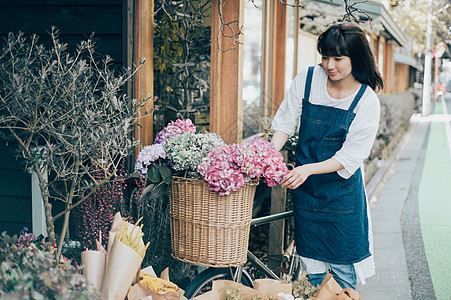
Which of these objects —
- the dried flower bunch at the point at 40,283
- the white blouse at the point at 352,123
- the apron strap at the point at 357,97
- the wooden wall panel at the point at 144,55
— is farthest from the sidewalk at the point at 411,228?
the dried flower bunch at the point at 40,283

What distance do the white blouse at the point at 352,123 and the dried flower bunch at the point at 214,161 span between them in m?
0.47

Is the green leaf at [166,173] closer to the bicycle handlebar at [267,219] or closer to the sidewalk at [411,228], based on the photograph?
the bicycle handlebar at [267,219]

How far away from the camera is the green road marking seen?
5164 mm

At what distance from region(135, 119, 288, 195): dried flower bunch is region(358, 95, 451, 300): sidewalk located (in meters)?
2.60

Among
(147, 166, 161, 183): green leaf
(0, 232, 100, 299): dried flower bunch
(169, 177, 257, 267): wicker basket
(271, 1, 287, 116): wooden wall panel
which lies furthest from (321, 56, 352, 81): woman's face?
(271, 1, 287, 116): wooden wall panel

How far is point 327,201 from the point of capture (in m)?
3.02

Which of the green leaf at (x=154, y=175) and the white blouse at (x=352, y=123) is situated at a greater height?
the white blouse at (x=352, y=123)

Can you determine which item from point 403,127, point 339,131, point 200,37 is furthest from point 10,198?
point 403,127

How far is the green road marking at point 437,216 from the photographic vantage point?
516 cm

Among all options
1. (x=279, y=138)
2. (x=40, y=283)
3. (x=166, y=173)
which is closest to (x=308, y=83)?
(x=279, y=138)

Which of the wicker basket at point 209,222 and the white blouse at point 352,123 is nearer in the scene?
the wicker basket at point 209,222

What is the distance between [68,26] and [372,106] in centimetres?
216

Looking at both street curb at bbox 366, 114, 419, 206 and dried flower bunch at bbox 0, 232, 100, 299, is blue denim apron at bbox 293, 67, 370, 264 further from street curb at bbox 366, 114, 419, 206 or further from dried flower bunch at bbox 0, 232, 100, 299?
street curb at bbox 366, 114, 419, 206

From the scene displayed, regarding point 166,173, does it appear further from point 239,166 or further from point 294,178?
point 294,178
